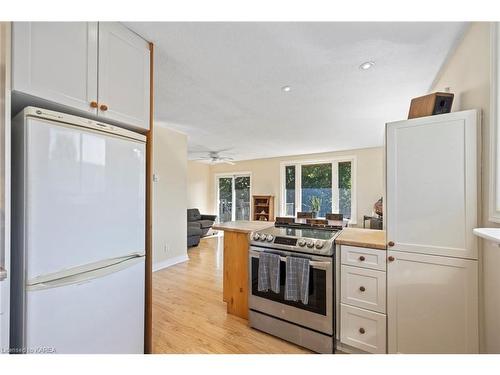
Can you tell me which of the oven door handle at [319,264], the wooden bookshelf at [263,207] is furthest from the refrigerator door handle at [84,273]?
the wooden bookshelf at [263,207]

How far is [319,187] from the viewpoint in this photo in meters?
6.19

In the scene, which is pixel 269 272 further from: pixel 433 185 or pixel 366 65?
pixel 366 65

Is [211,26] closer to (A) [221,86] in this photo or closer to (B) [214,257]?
(A) [221,86]

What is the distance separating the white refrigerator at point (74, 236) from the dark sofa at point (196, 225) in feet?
13.0

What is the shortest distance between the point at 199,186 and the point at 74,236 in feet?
21.6

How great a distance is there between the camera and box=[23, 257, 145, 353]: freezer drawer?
100 centimetres

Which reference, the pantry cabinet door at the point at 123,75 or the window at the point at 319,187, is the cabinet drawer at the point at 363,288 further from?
the window at the point at 319,187

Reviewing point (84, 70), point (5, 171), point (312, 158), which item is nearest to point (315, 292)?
point (5, 171)

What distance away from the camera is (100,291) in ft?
4.01

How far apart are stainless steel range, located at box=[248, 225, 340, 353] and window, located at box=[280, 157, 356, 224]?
4.03m

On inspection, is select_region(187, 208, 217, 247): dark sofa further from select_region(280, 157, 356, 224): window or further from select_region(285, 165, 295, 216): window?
select_region(285, 165, 295, 216): window

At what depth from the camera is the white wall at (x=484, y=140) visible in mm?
1225
